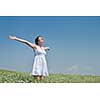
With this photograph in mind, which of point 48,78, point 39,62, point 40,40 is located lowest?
point 48,78

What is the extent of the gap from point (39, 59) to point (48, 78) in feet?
0.68

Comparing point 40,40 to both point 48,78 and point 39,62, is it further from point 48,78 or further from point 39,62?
point 48,78

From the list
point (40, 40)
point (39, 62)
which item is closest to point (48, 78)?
point (39, 62)

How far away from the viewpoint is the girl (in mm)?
4426

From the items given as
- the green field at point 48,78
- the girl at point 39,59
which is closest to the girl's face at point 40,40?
the girl at point 39,59

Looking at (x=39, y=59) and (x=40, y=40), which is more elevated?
(x=40, y=40)

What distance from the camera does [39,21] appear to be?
14.5 feet

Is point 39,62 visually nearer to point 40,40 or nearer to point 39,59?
point 39,59

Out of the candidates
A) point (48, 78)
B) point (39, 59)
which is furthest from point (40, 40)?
point (48, 78)

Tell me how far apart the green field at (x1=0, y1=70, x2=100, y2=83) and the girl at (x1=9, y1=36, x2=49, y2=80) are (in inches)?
2.2

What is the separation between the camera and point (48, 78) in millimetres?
4422

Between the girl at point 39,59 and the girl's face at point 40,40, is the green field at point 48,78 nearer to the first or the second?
the girl at point 39,59

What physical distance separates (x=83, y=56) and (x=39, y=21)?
0.55 meters
